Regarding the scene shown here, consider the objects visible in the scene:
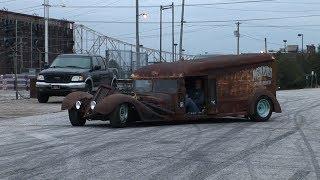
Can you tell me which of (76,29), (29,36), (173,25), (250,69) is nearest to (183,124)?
(250,69)

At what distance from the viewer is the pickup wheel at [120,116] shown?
14.8 meters

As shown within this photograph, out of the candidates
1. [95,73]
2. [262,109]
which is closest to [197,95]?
[262,109]

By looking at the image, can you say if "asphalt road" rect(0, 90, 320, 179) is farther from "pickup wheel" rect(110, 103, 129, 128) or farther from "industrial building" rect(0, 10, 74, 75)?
"industrial building" rect(0, 10, 74, 75)

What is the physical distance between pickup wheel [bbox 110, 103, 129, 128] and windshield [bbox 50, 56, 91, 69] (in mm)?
9543

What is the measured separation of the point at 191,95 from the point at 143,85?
1348 millimetres

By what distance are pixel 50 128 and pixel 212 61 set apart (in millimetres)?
4694

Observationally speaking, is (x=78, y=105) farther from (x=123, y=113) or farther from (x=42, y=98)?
(x=42, y=98)

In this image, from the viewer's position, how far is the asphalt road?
8.69 metres

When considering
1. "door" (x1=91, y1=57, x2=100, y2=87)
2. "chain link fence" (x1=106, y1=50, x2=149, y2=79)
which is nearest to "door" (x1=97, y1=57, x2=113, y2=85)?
"door" (x1=91, y1=57, x2=100, y2=87)

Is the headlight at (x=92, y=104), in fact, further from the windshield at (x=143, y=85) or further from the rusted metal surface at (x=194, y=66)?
the rusted metal surface at (x=194, y=66)

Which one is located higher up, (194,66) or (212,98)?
(194,66)

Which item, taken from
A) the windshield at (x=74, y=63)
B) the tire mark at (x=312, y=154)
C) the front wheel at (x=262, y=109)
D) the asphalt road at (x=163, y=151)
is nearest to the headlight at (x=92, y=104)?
the asphalt road at (x=163, y=151)

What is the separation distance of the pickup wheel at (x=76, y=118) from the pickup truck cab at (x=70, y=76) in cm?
703

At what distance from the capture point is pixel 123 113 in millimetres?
15070
